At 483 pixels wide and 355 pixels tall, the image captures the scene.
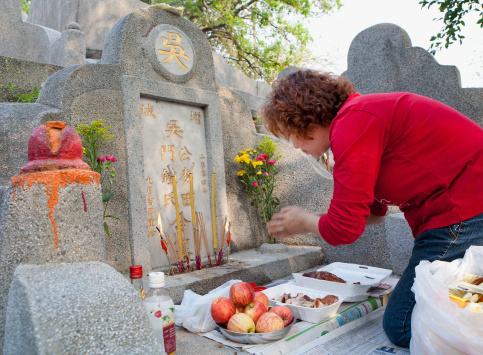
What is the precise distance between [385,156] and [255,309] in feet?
3.56

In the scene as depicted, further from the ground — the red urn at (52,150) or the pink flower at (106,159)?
the pink flower at (106,159)

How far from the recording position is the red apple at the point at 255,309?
7.10ft

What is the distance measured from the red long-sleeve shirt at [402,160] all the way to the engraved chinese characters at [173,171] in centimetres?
198

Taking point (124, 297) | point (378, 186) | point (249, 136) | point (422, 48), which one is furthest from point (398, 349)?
point (422, 48)

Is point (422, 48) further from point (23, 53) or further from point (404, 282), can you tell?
point (23, 53)

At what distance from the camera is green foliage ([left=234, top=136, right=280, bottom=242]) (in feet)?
13.8

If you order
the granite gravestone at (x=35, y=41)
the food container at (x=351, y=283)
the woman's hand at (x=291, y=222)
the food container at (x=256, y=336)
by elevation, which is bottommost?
the food container at (x=256, y=336)

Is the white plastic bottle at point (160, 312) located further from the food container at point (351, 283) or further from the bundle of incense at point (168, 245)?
the bundle of incense at point (168, 245)

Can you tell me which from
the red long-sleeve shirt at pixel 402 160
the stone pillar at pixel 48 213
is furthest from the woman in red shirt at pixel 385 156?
the stone pillar at pixel 48 213

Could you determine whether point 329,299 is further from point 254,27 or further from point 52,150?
point 254,27

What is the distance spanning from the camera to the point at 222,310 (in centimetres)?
216

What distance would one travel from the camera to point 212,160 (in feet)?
13.1

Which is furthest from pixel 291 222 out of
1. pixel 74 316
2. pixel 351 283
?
pixel 74 316

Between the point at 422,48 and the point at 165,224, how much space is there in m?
4.28
